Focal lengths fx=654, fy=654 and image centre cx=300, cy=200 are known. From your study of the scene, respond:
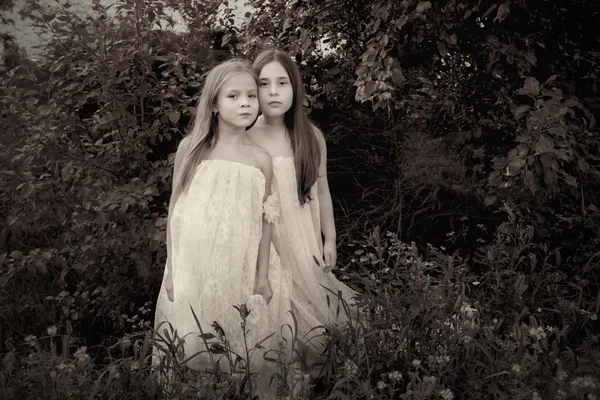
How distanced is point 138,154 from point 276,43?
0.93 meters

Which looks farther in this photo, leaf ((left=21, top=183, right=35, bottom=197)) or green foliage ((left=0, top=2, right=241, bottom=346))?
green foliage ((left=0, top=2, right=241, bottom=346))

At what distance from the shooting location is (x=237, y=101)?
251 centimetres

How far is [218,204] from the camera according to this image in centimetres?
251

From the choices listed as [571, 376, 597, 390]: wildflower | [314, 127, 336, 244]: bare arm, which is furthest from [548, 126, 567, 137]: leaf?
[571, 376, 597, 390]: wildflower

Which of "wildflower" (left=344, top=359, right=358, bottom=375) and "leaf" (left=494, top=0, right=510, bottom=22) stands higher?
"leaf" (left=494, top=0, right=510, bottom=22)

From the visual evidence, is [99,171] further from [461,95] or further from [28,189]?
[461,95]

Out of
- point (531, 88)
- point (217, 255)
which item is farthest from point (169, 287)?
point (531, 88)

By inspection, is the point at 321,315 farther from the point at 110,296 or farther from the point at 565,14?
the point at 565,14

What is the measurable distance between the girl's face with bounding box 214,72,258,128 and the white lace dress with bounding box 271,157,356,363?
0.35 m

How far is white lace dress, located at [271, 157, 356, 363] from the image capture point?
281 cm

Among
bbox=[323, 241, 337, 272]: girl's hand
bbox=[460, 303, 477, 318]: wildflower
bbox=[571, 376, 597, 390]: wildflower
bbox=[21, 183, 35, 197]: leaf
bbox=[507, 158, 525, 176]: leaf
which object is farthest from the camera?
bbox=[21, 183, 35, 197]: leaf

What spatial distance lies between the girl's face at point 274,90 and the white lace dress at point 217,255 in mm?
356

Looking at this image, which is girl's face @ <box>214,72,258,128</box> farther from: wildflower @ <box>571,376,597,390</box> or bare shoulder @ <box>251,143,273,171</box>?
wildflower @ <box>571,376,597,390</box>

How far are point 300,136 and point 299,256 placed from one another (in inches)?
20.6
